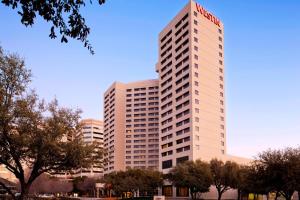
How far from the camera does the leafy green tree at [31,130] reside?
2702cm

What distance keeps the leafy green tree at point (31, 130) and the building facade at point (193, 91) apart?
310 ft

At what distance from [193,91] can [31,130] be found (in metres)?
104

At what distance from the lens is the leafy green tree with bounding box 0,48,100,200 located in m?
27.0

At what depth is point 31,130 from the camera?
28.0 meters

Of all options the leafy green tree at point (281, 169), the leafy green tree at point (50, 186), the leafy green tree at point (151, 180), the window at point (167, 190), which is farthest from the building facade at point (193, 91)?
the leafy green tree at point (281, 169)

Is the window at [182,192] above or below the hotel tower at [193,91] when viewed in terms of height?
below

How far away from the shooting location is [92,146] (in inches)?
1203

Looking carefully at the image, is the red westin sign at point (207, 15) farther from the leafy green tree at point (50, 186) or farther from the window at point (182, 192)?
the leafy green tree at point (50, 186)

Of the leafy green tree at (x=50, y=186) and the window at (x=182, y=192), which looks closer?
the window at (x=182, y=192)

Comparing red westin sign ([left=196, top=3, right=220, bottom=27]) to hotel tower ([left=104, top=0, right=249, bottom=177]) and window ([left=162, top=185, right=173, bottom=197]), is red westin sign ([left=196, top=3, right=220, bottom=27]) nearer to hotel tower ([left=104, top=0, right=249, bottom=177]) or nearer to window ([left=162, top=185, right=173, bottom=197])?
hotel tower ([left=104, top=0, right=249, bottom=177])

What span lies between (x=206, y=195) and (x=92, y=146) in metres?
88.3

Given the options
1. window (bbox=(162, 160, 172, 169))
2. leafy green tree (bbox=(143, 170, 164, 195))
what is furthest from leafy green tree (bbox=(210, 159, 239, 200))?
window (bbox=(162, 160, 172, 169))

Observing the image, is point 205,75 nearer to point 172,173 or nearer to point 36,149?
point 172,173

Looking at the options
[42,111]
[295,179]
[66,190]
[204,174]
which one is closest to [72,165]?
[42,111]
